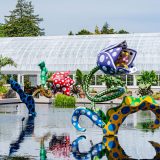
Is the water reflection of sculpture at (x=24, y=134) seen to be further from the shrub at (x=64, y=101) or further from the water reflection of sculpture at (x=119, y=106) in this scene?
the shrub at (x=64, y=101)

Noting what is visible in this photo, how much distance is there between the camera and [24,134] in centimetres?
2538

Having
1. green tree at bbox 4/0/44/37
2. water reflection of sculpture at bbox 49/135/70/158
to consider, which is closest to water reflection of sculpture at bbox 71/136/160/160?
water reflection of sculpture at bbox 49/135/70/158

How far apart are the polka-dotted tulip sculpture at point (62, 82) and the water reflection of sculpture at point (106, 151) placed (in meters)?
19.5

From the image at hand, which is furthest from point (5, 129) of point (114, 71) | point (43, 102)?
point (43, 102)

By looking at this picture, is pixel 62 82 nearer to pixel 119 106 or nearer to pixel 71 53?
pixel 119 106

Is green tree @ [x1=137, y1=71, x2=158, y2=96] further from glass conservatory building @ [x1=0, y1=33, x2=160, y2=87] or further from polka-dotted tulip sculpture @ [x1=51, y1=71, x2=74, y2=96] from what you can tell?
polka-dotted tulip sculpture @ [x1=51, y1=71, x2=74, y2=96]

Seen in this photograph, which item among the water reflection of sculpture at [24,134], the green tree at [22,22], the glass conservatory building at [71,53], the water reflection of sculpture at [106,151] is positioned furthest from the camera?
the green tree at [22,22]

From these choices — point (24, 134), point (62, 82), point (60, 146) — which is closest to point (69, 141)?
point (60, 146)

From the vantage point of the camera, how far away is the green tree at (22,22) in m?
96.1

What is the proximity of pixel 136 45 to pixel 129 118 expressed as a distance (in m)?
28.5

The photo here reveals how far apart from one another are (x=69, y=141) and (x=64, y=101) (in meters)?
22.0

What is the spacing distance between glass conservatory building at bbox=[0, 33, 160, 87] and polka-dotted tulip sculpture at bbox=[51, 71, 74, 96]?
1558 cm

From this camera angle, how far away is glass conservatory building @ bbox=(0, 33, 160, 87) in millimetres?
59250

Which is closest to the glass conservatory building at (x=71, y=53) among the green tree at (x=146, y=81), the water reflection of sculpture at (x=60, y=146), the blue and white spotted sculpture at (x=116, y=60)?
the green tree at (x=146, y=81)
